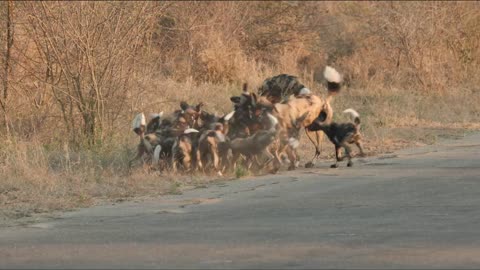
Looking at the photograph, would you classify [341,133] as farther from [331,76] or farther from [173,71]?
[173,71]

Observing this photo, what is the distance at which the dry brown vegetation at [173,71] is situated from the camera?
1321cm

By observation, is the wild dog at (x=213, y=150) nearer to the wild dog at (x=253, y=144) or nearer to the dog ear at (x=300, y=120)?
the wild dog at (x=253, y=144)

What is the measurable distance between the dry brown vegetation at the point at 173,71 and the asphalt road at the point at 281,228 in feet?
3.58

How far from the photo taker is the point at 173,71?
22750 millimetres

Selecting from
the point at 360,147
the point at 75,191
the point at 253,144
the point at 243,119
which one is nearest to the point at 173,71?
the point at 360,147

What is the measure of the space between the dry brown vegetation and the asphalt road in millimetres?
1091

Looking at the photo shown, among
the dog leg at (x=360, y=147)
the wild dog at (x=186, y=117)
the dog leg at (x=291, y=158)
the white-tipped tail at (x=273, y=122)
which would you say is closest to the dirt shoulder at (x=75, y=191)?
the white-tipped tail at (x=273, y=122)

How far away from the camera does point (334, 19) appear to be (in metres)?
31.9

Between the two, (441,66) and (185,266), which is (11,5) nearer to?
(185,266)

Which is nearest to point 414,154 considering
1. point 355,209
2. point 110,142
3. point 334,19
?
point 110,142

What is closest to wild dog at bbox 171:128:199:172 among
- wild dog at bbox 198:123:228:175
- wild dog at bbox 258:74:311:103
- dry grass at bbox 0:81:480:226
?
wild dog at bbox 198:123:228:175

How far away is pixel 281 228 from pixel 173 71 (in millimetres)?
14177

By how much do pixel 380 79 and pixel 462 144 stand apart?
911cm

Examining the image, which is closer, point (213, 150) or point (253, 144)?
point (213, 150)
